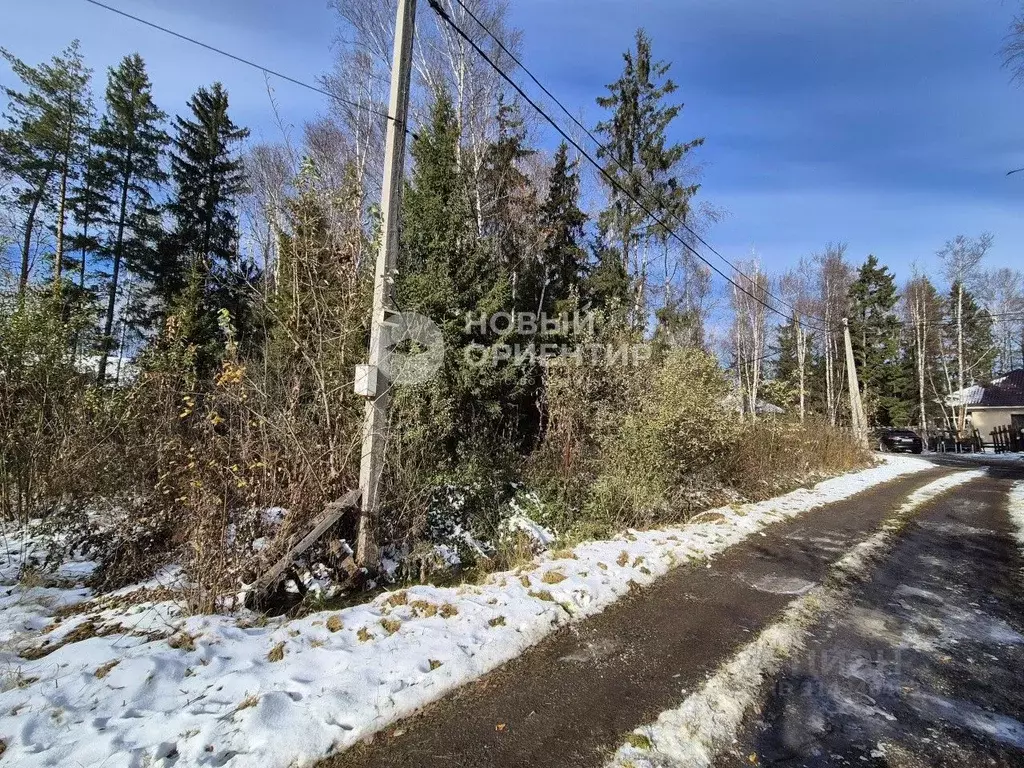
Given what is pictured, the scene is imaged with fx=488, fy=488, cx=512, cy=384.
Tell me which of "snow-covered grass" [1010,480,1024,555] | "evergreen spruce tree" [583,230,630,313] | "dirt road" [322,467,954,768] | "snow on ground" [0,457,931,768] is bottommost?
"dirt road" [322,467,954,768]

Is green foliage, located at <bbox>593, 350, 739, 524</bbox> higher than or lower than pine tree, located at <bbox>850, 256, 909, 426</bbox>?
lower

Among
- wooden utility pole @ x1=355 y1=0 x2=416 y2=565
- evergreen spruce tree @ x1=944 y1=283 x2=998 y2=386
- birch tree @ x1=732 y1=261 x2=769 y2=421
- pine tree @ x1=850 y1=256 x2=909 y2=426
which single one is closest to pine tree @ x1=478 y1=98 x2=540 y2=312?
wooden utility pole @ x1=355 y1=0 x2=416 y2=565

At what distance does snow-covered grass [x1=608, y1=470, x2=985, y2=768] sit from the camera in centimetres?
225

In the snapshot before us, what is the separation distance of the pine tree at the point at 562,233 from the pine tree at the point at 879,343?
1044 inches

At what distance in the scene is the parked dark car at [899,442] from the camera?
26125 millimetres

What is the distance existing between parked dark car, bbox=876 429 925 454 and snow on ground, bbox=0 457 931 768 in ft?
96.1

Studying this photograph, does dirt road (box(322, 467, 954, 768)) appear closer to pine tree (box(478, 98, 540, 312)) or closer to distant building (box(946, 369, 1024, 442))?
pine tree (box(478, 98, 540, 312))

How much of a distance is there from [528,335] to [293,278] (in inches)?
244

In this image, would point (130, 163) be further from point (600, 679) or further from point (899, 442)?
point (899, 442)

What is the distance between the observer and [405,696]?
8.43ft

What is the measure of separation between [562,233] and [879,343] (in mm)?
29835

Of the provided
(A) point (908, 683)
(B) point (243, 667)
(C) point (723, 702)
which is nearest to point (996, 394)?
(A) point (908, 683)

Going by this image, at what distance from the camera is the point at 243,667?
2695 mm

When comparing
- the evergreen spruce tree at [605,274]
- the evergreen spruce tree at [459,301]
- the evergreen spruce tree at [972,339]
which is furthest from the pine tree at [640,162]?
the evergreen spruce tree at [972,339]
